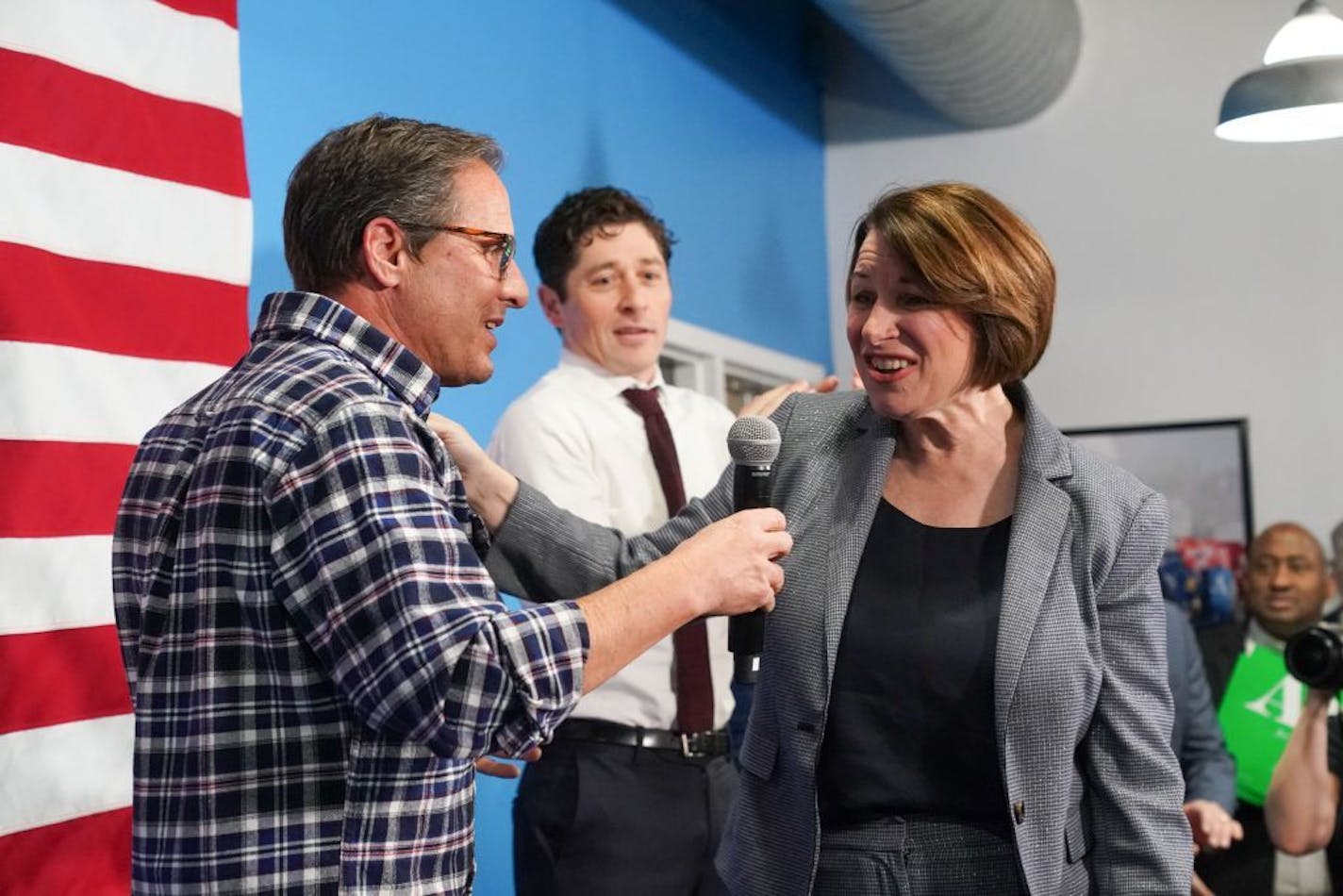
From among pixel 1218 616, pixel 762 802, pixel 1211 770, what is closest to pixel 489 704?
pixel 762 802

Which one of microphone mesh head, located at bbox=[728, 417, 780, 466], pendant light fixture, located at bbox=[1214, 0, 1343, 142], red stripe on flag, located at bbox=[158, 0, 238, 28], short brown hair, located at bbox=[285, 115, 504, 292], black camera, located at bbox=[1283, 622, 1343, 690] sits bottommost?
black camera, located at bbox=[1283, 622, 1343, 690]

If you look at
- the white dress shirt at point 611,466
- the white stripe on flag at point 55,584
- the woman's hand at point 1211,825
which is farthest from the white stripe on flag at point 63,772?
the woman's hand at point 1211,825

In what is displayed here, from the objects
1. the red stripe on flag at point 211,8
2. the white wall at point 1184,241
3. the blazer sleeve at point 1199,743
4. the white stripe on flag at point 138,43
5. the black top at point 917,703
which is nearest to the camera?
the black top at point 917,703

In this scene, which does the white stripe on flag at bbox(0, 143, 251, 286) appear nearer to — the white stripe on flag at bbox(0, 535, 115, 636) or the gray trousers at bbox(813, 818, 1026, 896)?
the white stripe on flag at bbox(0, 535, 115, 636)

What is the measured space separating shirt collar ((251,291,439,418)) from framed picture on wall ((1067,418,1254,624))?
466 centimetres

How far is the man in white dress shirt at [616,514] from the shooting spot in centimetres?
255

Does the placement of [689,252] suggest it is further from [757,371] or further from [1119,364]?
[1119,364]

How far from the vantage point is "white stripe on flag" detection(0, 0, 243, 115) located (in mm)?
2150

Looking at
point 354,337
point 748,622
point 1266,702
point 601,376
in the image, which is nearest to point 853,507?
A: point 748,622

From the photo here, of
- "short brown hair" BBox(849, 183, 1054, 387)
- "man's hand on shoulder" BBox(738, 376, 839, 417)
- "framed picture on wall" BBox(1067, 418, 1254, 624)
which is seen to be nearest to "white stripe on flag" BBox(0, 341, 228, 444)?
"man's hand on shoulder" BBox(738, 376, 839, 417)

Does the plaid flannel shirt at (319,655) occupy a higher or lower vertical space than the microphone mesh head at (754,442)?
lower

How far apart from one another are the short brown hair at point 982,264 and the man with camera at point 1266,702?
160 cm

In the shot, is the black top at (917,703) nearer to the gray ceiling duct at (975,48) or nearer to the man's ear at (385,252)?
the man's ear at (385,252)

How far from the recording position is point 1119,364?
5969 millimetres
